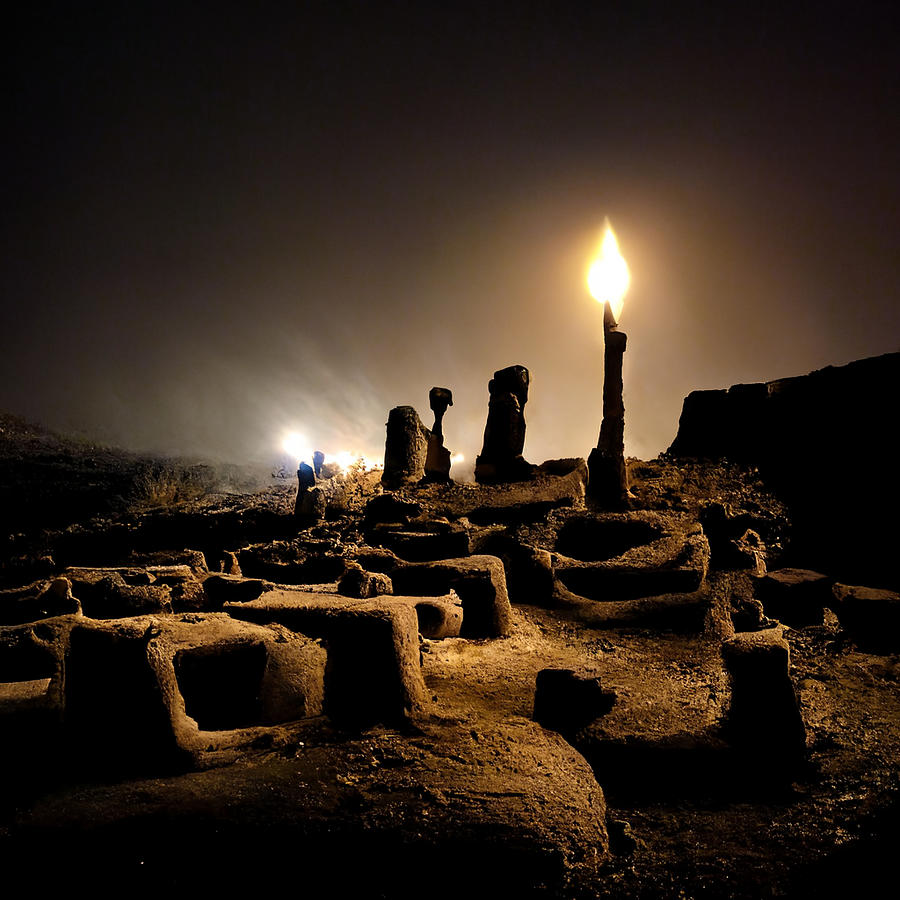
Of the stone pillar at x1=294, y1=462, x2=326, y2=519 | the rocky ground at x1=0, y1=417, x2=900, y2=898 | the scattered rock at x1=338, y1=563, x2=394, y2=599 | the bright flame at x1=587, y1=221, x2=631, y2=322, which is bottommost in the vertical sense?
the rocky ground at x1=0, y1=417, x2=900, y2=898

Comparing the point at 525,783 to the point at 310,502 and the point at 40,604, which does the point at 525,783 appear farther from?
the point at 310,502

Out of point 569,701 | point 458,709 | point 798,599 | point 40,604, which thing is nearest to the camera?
point 569,701

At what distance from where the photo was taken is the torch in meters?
11.6

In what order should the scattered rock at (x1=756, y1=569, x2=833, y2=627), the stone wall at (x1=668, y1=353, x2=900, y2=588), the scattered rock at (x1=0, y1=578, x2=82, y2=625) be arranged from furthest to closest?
the stone wall at (x1=668, y1=353, x2=900, y2=588) < the scattered rock at (x1=756, y1=569, x2=833, y2=627) < the scattered rock at (x1=0, y1=578, x2=82, y2=625)

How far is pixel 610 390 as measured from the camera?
13.0 m

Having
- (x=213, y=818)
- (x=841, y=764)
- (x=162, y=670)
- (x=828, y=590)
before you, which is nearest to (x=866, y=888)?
(x=841, y=764)

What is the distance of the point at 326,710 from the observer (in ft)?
13.9

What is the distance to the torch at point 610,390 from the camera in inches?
459

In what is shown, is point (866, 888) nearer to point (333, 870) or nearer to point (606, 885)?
point (606, 885)

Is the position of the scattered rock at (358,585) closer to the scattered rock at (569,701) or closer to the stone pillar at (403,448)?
the scattered rock at (569,701)

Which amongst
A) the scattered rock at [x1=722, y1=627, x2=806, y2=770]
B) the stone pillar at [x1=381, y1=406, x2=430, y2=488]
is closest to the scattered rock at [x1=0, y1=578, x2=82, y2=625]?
the scattered rock at [x1=722, y1=627, x2=806, y2=770]

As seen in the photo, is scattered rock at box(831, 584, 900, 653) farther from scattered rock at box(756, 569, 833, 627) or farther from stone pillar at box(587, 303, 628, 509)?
stone pillar at box(587, 303, 628, 509)

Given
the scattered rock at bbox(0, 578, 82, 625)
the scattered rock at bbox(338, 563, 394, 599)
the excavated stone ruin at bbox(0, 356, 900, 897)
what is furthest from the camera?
the scattered rock at bbox(0, 578, 82, 625)

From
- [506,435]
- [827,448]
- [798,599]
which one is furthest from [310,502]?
[827,448]
